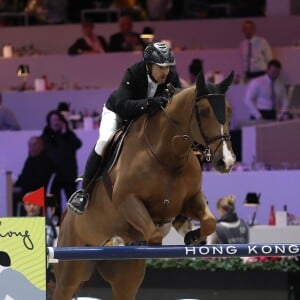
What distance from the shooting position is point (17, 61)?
1694 centimetres

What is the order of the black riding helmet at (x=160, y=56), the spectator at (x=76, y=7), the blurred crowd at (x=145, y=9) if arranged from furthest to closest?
the spectator at (x=76, y=7) → the blurred crowd at (x=145, y=9) → the black riding helmet at (x=160, y=56)

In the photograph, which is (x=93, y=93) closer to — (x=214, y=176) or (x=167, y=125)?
(x=214, y=176)

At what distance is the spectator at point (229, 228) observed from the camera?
1227 cm

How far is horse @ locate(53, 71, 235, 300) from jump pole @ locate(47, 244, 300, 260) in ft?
1.38

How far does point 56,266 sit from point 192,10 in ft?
28.2

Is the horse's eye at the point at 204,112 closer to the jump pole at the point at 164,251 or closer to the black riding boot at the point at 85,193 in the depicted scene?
the jump pole at the point at 164,251

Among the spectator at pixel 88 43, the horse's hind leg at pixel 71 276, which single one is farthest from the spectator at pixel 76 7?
the horse's hind leg at pixel 71 276

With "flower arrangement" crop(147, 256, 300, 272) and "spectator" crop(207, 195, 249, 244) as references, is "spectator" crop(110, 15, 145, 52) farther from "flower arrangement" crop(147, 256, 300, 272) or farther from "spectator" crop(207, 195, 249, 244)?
"flower arrangement" crop(147, 256, 300, 272)

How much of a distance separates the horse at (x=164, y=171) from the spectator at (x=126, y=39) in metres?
7.55

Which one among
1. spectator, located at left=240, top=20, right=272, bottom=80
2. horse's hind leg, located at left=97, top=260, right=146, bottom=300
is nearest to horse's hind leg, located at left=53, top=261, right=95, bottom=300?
horse's hind leg, located at left=97, top=260, right=146, bottom=300

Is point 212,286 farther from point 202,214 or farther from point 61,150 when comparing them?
point 61,150

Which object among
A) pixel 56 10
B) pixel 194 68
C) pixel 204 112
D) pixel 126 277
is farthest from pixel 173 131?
pixel 56 10

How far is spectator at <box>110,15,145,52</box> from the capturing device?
17.0m

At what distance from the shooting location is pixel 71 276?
1011 centimetres
